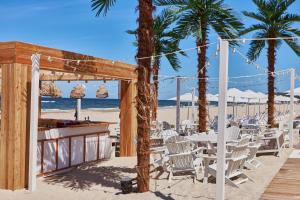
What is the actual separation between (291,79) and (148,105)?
738cm

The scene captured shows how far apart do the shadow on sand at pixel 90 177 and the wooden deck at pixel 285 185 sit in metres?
2.86

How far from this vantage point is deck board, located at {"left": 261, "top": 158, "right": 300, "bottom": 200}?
6934mm

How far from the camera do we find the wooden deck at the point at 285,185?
6.93m

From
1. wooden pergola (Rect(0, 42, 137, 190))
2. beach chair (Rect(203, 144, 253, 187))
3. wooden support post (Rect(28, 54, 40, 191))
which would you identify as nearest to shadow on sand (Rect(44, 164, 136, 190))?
wooden support post (Rect(28, 54, 40, 191))

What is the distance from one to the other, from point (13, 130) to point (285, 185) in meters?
5.20

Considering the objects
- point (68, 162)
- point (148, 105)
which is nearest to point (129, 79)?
point (68, 162)

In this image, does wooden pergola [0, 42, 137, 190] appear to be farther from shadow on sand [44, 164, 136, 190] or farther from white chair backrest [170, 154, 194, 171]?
white chair backrest [170, 154, 194, 171]

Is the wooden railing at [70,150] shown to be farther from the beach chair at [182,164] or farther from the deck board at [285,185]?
the deck board at [285,185]

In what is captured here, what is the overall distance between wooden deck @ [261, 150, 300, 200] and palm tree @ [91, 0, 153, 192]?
83.2 inches

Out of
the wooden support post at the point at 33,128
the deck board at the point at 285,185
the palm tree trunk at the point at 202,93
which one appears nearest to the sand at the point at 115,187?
the deck board at the point at 285,185

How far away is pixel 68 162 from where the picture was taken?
10.1 metres

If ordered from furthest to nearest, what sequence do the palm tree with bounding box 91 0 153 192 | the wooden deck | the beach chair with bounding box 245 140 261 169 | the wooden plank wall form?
the beach chair with bounding box 245 140 261 169, the wooden plank wall, the palm tree with bounding box 91 0 153 192, the wooden deck

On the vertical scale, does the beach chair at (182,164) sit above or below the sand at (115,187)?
above

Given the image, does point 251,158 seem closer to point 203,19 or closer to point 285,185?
point 285,185
